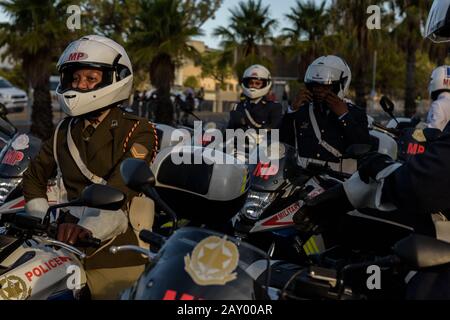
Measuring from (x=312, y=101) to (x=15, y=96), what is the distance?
95.4ft

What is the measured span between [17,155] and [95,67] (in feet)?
6.91

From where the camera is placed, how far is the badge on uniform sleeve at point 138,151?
3603 millimetres

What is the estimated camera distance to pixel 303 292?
93.0 inches

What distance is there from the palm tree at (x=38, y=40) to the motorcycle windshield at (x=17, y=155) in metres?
14.8

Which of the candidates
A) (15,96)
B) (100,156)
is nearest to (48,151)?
(100,156)

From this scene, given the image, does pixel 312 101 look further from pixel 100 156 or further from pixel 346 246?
pixel 100 156

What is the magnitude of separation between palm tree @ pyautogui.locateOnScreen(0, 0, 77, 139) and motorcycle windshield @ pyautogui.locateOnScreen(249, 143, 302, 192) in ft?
50.9

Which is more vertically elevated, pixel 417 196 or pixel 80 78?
pixel 80 78

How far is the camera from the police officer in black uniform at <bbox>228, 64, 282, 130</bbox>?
10516 mm

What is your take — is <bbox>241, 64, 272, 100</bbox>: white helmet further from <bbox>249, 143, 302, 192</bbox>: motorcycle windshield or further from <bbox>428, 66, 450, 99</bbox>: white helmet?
<bbox>249, 143, 302, 192</bbox>: motorcycle windshield

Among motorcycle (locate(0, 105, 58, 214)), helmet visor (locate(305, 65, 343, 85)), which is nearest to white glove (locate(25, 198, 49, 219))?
motorcycle (locate(0, 105, 58, 214))

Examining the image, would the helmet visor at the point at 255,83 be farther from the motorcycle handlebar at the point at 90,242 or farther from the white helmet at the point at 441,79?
the motorcycle handlebar at the point at 90,242

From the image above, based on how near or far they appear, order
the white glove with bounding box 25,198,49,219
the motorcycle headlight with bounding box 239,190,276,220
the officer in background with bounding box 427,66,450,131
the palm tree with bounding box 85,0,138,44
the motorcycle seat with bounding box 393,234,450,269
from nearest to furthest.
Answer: the motorcycle seat with bounding box 393,234,450,269
the white glove with bounding box 25,198,49,219
the motorcycle headlight with bounding box 239,190,276,220
the officer in background with bounding box 427,66,450,131
the palm tree with bounding box 85,0,138,44

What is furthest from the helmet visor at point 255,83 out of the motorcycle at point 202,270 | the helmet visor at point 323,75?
the motorcycle at point 202,270
